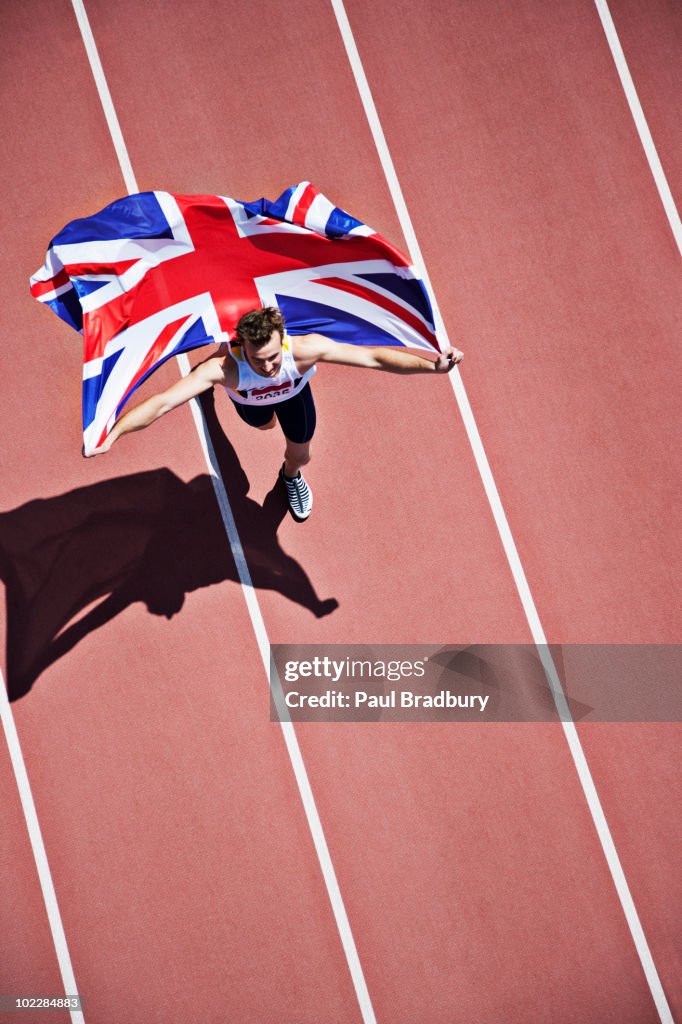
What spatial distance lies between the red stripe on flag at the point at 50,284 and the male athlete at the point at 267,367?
0.93 m

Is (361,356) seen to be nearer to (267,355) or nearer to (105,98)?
(267,355)

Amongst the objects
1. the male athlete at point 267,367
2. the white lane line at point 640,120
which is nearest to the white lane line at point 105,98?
the male athlete at point 267,367

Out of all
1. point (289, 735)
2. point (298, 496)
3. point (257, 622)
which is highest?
point (298, 496)

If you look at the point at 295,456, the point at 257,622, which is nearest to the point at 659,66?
the point at 295,456

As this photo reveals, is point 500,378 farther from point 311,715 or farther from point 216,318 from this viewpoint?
point 311,715

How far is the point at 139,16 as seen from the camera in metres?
6.44

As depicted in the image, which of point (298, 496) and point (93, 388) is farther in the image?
point (298, 496)

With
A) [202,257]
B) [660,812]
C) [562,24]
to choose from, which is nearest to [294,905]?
[660,812]

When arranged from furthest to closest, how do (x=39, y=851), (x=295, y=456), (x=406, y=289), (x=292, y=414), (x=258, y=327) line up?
(x=39, y=851) → (x=295, y=456) → (x=292, y=414) → (x=406, y=289) → (x=258, y=327)

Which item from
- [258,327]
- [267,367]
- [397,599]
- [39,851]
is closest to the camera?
[258,327]

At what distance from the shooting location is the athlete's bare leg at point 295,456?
5.43m

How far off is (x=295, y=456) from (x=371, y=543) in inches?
41.0

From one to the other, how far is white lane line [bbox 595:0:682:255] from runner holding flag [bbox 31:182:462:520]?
319cm

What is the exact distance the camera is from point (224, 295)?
4836 mm
